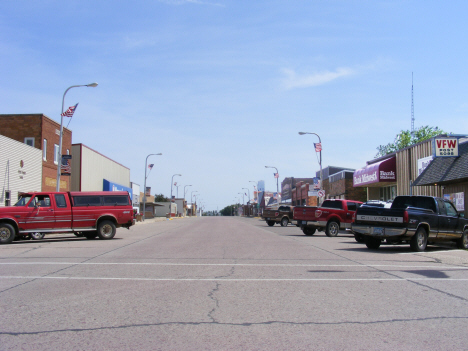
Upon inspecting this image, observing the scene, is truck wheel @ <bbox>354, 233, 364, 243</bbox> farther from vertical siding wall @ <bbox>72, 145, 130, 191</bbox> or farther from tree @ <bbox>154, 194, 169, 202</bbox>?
tree @ <bbox>154, 194, 169, 202</bbox>

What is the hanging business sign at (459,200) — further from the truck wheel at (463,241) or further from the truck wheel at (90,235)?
the truck wheel at (90,235)

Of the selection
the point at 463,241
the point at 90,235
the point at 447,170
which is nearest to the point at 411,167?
the point at 447,170

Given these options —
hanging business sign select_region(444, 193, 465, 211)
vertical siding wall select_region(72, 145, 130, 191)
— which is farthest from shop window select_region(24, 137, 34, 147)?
hanging business sign select_region(444, 193, 465, 211)

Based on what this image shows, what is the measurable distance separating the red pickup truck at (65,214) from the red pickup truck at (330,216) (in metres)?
9.79

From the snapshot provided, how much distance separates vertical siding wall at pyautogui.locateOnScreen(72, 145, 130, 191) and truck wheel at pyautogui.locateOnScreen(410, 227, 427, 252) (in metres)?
40.8

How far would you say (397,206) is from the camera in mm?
18141

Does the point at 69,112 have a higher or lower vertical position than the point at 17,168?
higher

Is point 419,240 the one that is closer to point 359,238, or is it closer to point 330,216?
point 359,238

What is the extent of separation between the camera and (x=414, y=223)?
15.8 m

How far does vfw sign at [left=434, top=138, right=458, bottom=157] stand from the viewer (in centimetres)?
2570

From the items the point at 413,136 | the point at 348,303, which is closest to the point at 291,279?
the point at 348,303

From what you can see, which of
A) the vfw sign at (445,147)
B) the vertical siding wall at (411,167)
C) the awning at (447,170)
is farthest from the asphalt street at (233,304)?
the vertical siding wall at (411,167)

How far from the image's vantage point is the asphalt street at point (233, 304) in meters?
5.71

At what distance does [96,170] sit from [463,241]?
46.7m
